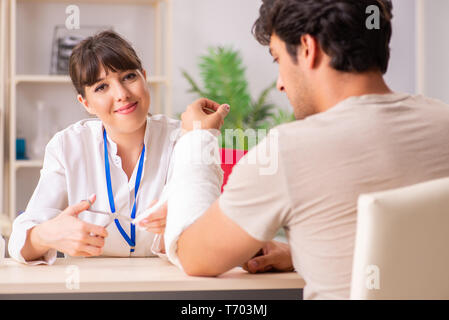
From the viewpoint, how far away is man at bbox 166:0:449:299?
1.02m

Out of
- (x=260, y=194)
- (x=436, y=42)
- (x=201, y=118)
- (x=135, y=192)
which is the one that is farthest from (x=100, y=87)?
(x=436, y=42)

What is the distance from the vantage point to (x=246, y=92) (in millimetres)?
4371

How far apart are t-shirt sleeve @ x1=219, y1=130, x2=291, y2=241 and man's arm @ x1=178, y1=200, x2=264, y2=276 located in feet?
0.06

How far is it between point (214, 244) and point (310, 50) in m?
0.45

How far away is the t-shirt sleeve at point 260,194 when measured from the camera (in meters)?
1.04

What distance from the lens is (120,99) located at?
185 cm

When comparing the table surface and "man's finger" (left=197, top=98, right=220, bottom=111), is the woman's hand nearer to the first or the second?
the table surface

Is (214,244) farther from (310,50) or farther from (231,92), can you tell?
(231,92)

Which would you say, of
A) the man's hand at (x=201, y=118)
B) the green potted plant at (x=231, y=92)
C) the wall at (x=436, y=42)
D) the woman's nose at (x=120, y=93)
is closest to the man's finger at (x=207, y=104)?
the man's hand at (x=201, y=118)

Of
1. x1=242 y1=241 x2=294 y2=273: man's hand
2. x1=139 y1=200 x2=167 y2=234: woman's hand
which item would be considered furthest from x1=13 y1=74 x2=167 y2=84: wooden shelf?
x1=242 y1=241 x2=294 y2=273: man's hand

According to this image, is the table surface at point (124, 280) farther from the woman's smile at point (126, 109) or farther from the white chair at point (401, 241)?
the woman's smile at point (126, 109)
